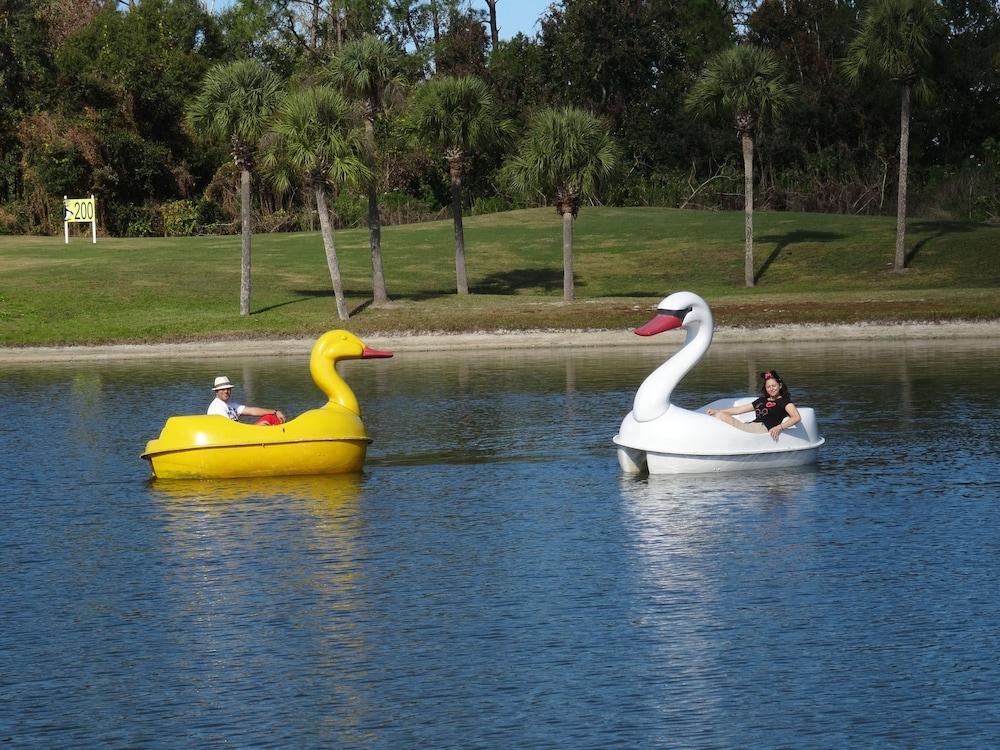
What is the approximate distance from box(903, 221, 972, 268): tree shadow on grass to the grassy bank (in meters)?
0.09

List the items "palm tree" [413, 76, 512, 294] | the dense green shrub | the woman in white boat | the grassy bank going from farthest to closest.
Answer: the dense green shrub, "palm tree" [413, 76, 512, 294], the grassy bank, the woman in white boat

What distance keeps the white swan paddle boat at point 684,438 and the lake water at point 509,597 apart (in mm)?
293

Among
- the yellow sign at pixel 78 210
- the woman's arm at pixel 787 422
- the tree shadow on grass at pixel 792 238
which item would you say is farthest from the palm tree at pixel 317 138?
the yellow sign at pixel 78 210

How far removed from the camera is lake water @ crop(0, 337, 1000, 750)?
10.2 meters

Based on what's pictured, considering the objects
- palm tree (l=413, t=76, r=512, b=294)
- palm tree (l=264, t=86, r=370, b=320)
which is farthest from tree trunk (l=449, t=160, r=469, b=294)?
palm tree (l=264, t=86, r=370, b=320)

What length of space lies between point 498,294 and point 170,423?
35.3 m

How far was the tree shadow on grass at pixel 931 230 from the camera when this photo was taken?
57747mm

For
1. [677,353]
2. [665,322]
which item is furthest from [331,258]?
[677,353]

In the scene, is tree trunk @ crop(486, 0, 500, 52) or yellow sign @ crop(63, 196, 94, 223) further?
tree trunk @ crop(486, 0, 500, 52)

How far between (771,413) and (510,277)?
3932 centimetres

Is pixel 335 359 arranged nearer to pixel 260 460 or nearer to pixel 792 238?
pixel 260 460

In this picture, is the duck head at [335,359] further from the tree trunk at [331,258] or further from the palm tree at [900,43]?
the palm tree at [900,43]

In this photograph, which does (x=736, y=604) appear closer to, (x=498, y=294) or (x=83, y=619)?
(x=83, y=619)

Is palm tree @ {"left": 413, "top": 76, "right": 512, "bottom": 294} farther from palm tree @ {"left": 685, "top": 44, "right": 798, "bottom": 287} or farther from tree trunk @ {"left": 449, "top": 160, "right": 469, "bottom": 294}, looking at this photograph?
palm tree @ {"left": 685, "top": 44, "right": 798, "bottom": 287}
